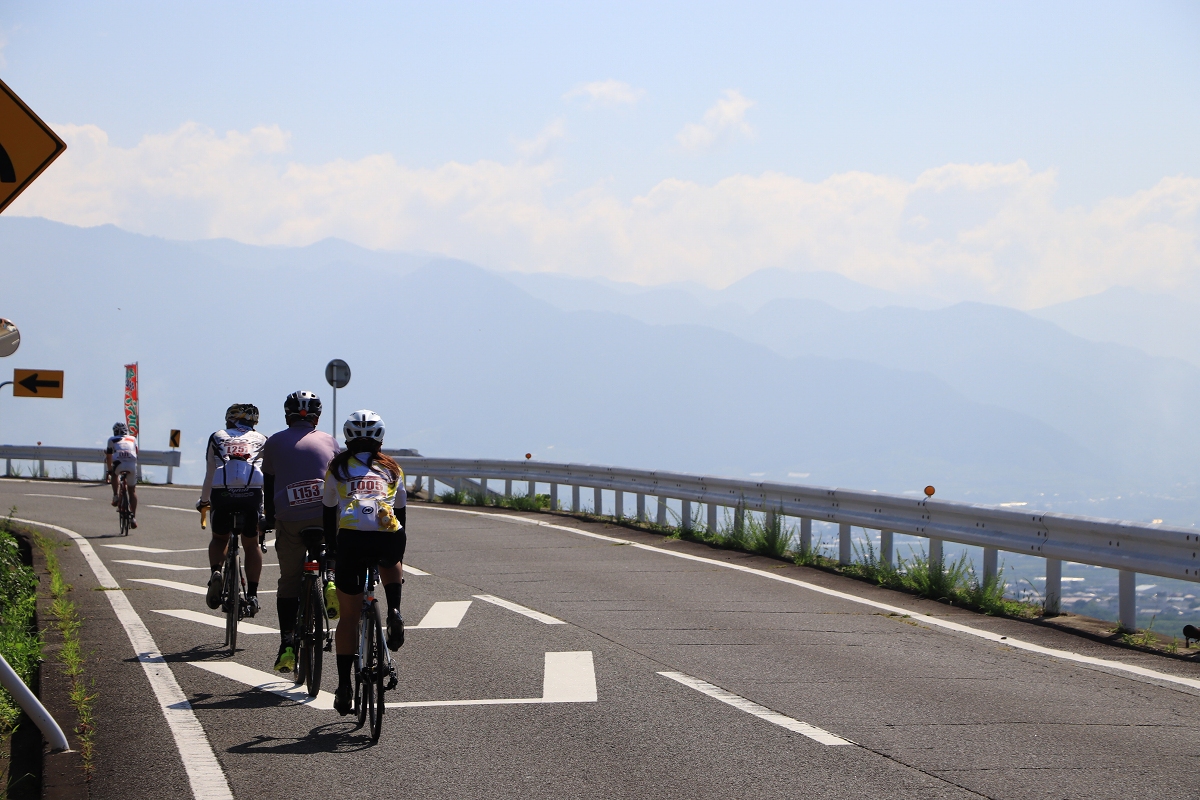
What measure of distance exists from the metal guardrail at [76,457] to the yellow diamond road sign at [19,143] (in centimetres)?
2972

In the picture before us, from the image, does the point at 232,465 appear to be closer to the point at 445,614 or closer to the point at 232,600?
the point at 232,600

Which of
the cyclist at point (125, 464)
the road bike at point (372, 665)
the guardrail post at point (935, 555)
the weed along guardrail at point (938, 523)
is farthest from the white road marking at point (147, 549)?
the road bike at point (372, 665)

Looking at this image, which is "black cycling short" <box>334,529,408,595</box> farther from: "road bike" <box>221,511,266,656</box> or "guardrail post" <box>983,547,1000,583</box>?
"guardrail post" <box>983,547,1000,583</box>

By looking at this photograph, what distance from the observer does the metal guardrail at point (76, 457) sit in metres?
35.0

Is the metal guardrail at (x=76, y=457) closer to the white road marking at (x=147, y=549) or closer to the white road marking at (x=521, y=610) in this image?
the white road marking at (x=147, y=549)

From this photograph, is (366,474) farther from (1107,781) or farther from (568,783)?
(1107,781)

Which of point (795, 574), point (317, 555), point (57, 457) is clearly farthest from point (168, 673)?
point (57, 457)

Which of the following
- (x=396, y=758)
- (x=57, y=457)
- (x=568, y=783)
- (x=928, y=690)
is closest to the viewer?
(x=568, y=783)

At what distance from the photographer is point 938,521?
12281 millimetres

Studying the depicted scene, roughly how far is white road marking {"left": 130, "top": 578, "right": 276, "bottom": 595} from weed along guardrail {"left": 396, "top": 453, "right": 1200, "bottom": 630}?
21.1 ft

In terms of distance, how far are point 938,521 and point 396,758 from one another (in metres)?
7.87

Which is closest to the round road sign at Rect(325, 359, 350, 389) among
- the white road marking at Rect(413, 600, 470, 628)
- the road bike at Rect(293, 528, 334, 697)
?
the white road marking at Rect(413, 600, 470, 628)

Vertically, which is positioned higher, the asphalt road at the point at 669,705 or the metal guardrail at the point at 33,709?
the metal guardrail at the point at 33,709

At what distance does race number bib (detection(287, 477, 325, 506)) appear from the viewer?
764 cm
